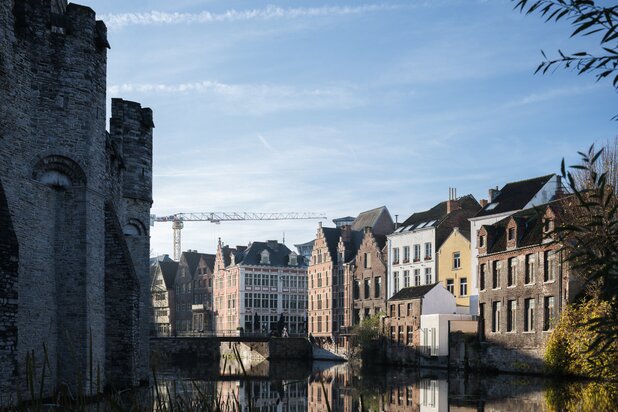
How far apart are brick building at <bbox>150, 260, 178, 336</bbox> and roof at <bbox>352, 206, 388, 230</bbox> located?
3451cm

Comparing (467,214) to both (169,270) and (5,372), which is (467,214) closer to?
(5,372)

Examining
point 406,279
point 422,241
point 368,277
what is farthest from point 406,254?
point 368,277

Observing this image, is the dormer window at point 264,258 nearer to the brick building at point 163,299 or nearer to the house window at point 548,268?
the brick building at point 163,299

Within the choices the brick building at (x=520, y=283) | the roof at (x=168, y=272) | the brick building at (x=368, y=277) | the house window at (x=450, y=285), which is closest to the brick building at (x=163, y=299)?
the roof at (x=168, y=272)

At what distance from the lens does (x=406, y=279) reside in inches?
2613

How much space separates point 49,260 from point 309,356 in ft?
171

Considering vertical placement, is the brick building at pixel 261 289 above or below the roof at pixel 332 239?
below

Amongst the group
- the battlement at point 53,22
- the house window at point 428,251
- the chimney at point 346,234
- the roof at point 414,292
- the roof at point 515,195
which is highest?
the battlement at point 53,22

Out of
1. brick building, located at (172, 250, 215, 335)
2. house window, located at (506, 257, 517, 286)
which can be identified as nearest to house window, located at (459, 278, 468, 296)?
house window, located at (506, 257, 517, 286)

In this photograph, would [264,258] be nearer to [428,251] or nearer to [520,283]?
[428,251]

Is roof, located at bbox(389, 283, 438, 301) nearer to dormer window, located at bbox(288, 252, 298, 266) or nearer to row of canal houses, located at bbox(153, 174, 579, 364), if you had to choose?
row of canal houses, located at bbox(153, 174, 579, 364)

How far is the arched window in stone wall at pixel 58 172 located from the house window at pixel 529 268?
27.7 meters

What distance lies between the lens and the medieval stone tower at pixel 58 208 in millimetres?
19492

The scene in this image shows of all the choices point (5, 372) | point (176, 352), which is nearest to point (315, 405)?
point (5, 372)
